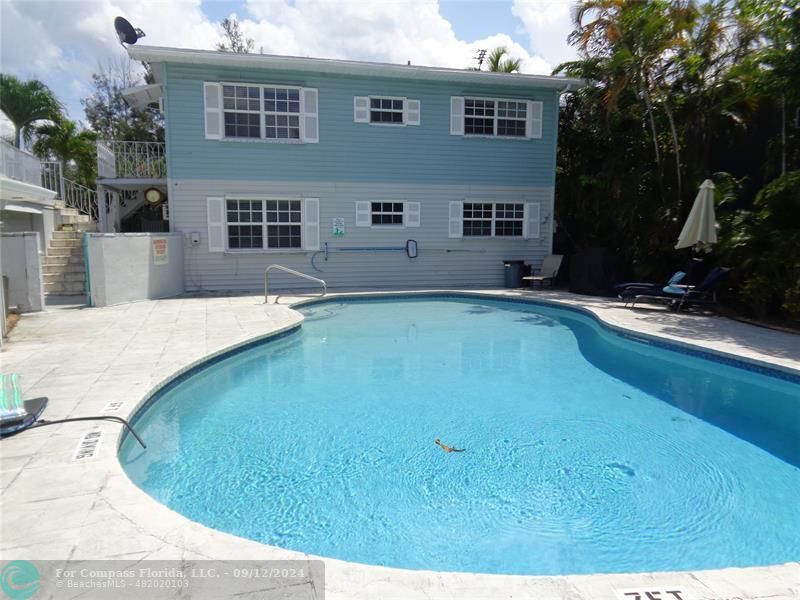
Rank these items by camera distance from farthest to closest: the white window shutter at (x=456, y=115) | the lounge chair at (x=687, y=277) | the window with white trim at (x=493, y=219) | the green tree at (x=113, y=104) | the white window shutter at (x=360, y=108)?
the green tree at (x=113, y=104) < the window with white trim at (x=493, y=219) < the white window shutter at (x=456, y=115) < the white window shutter at (x=360, y=108) < the lounge chair at (x=687, y=277)

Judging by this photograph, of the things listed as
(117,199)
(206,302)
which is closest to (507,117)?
(206,302)

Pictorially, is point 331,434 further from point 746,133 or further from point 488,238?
point 746,133

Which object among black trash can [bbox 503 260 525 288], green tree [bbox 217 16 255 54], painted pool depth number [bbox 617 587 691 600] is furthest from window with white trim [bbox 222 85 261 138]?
green tree [bbox 217 16 255 54]

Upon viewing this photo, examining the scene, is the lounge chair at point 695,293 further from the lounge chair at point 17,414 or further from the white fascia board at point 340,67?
the lounge chair at point 17,414

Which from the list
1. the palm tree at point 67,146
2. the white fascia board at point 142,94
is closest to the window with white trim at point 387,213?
the white fascia board at point 142,94

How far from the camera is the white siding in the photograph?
491 inches

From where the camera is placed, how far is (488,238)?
1452cm

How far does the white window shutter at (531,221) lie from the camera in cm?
1462

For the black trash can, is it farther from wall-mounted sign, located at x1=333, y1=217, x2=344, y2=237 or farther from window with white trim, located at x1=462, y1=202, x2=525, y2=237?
wall-mounted sign, located at x1=333, y1=217, x2=344, y2=237

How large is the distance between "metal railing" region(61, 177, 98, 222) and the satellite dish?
629cm

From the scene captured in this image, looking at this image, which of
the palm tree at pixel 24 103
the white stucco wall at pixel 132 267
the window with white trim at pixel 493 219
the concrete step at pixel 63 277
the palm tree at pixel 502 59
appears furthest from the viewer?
Answer: the palm tree at pixel 502 59

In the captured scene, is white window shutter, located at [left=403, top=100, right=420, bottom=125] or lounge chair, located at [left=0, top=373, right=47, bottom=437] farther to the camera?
white window shutter, located at [left=403, top=100, right=420, bottom=125]

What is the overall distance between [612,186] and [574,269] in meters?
2.24

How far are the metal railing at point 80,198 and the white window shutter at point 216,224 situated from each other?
649 centimetres
